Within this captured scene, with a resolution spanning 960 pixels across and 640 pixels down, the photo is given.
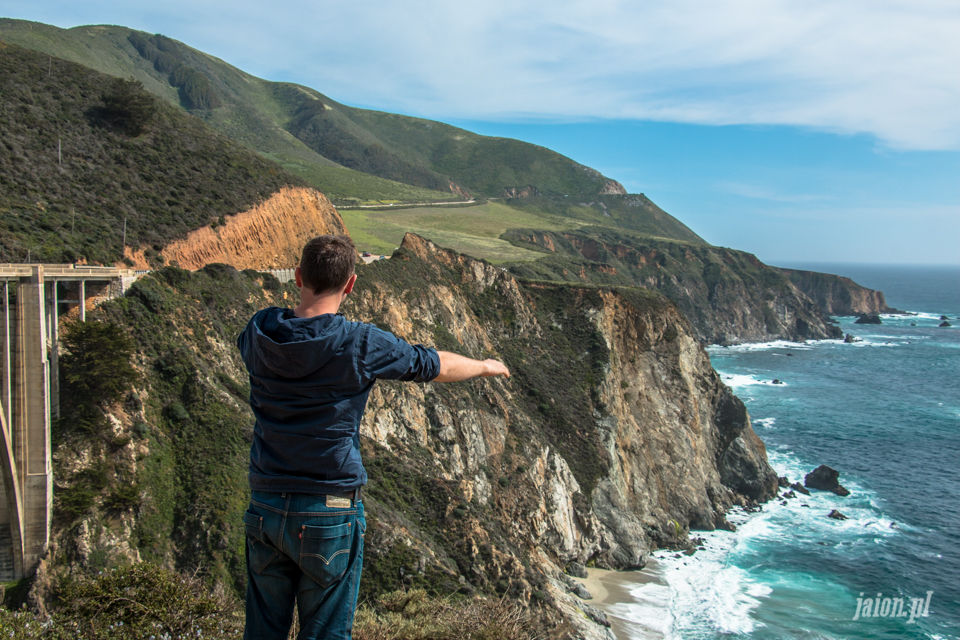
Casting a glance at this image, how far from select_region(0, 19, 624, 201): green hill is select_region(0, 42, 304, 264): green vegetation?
5815cm

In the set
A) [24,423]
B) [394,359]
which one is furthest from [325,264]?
[24,423]

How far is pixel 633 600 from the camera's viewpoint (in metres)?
34.1

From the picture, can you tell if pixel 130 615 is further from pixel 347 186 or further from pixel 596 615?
pixel 347 186

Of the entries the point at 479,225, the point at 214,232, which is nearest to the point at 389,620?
the point at 214,232

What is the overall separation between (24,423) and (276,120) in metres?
177

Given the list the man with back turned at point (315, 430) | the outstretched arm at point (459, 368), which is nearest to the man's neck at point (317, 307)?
the man with back turned at point (315, 430)

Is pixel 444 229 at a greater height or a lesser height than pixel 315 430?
greater

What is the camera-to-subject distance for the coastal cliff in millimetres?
21766

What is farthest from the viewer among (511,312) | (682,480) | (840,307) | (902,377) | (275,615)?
(840,307)

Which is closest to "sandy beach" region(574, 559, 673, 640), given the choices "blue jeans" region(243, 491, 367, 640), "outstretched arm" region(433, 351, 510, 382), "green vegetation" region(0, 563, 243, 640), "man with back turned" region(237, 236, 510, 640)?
"green vegetation" region(0, 563, 243, 640)

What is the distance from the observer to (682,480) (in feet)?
156

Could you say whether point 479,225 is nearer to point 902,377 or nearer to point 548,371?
point 548,371

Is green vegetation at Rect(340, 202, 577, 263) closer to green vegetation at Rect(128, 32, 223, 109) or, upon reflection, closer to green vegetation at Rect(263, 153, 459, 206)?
green vegetation at Rect(263, 153, 459, 206)

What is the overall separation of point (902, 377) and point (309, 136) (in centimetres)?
15189
